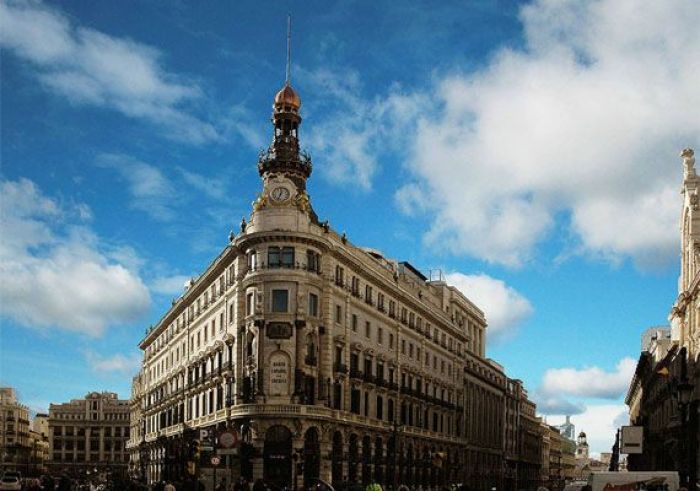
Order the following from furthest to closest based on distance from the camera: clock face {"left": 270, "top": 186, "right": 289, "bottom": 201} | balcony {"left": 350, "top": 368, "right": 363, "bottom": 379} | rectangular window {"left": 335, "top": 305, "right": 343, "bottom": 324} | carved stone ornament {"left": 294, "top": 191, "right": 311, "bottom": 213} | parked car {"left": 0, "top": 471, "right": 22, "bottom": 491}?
balcony {"left": 350, "top": 368, "right": 363, "bottom": 379}
rectangular window {"left": 335, "top": 305, "right": 343, "bottom": 324}
carved stone ornament {"left": 294, "top": 191, "right": 311, "bottom": 213}
clock face {"left": 270, "top": 186, "right": 289, "bottom": 201}
parked car {"left": 0, "top": 471, "right": 22, "bottom": 491}

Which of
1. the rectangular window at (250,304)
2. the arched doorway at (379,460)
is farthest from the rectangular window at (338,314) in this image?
the arched doorway at (379,460)

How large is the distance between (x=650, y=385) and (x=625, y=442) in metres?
54.6

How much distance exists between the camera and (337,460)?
68.7 metres

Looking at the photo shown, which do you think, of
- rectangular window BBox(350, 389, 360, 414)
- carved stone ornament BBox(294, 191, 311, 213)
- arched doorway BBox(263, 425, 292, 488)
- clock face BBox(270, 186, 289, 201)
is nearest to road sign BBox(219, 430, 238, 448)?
arched doorway BBox(263, 425, 292, 488)

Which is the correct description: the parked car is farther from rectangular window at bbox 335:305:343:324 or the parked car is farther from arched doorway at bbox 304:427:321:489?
rectangular window at bbox 335:305:343:324

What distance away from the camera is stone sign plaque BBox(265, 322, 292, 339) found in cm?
6481

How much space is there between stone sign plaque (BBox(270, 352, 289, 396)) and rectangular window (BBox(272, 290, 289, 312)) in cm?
357

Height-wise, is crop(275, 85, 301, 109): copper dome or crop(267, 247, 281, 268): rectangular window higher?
crop(275, 85, 301, 109): copper dome

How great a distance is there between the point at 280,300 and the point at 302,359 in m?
4.33

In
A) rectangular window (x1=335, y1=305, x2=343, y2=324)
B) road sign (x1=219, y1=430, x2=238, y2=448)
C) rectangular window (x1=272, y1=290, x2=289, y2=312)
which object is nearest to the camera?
road sign (x1=219, y1=430, x2=238, y2=448)

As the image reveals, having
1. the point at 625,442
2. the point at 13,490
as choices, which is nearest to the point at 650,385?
the point at 625,442

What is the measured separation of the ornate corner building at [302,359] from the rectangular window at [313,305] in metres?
0.07

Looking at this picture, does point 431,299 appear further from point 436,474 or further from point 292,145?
point 292,145

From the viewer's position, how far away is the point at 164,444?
9706 cm
